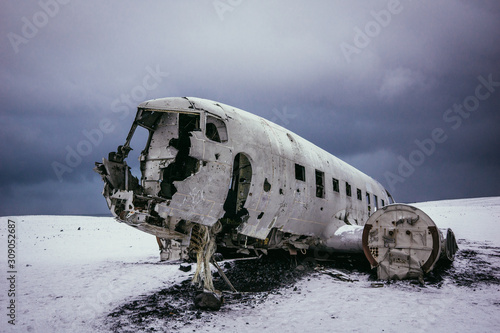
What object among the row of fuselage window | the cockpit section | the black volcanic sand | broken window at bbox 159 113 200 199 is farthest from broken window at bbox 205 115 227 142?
the black volcanic sand

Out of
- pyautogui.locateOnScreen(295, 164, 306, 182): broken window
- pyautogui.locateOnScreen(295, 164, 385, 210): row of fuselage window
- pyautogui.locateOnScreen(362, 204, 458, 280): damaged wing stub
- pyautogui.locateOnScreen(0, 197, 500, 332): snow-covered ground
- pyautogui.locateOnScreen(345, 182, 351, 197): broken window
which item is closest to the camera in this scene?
pyautogui.locateOnScreen(0, 197, 500, 332): snow-covered ground

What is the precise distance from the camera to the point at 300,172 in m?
11.2

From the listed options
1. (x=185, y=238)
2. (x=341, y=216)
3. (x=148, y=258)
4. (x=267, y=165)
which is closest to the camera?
(x=185, y=238)

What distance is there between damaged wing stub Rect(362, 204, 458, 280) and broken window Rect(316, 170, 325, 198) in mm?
2045

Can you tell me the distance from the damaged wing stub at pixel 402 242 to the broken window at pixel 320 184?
2.05 metres

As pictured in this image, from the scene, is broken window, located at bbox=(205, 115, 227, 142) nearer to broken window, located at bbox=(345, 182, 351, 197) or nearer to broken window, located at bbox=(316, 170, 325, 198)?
broken window, located at bbox=(316, 170, 325, 198)

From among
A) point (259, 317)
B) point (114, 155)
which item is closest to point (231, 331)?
point (259, 317)

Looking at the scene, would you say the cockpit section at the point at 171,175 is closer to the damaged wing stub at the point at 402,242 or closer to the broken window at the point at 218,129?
the broken window at the point at 218,129

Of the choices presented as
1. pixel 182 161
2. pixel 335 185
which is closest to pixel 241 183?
pixel 182 161

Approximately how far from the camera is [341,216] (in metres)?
13.6

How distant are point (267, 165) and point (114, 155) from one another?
4435 millimetres

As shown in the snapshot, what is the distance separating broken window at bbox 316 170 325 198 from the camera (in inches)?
478

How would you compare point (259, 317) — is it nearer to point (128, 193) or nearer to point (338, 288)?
point (338, 288)

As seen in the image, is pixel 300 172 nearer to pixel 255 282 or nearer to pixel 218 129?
pixel 218 129
